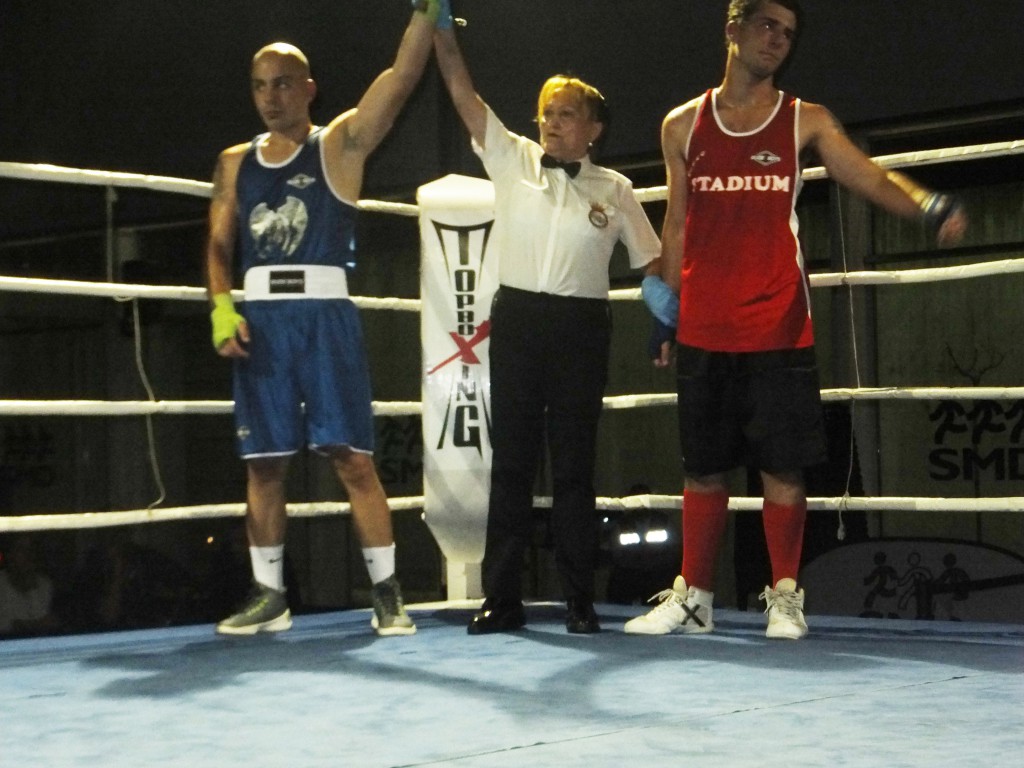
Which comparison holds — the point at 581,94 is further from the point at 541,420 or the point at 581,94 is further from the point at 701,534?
the point at 701,534

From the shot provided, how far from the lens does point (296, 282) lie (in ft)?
9.23

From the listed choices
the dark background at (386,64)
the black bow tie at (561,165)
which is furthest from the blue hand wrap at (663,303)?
the dark background at (386,64)

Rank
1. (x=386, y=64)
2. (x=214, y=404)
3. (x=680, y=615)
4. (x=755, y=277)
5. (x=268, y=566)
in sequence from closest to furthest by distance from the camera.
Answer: (x=755, y=277)
(x=680, y=615)
(x=268, y=566)
(x=214, y=404)
(x=386, y=64)

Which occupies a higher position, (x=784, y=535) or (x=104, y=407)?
(x=104, y=407)

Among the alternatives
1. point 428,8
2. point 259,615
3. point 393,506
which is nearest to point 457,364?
point 393,506

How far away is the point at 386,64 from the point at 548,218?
3921 mm

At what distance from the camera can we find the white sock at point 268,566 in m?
2.90

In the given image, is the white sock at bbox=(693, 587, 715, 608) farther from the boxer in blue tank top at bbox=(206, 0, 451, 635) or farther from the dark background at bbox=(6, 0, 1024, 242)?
the dark background at bbox=(6, 0, 1024, 242)

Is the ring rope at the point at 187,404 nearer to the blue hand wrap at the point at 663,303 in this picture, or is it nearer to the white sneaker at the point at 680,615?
the blue hand wrap at the point at 663,303

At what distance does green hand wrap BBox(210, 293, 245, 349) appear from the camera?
2768 millimetres

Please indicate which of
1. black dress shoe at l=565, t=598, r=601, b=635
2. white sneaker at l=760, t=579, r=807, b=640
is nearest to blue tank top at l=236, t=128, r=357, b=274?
black dress shoe at l=565, t=598, r=601, b=635

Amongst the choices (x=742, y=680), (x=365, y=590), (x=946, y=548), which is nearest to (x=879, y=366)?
(x=946, y=548)

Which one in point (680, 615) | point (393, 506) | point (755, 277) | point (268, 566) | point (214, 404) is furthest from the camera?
point (393, 506)

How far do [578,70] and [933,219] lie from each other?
11.6 ft
